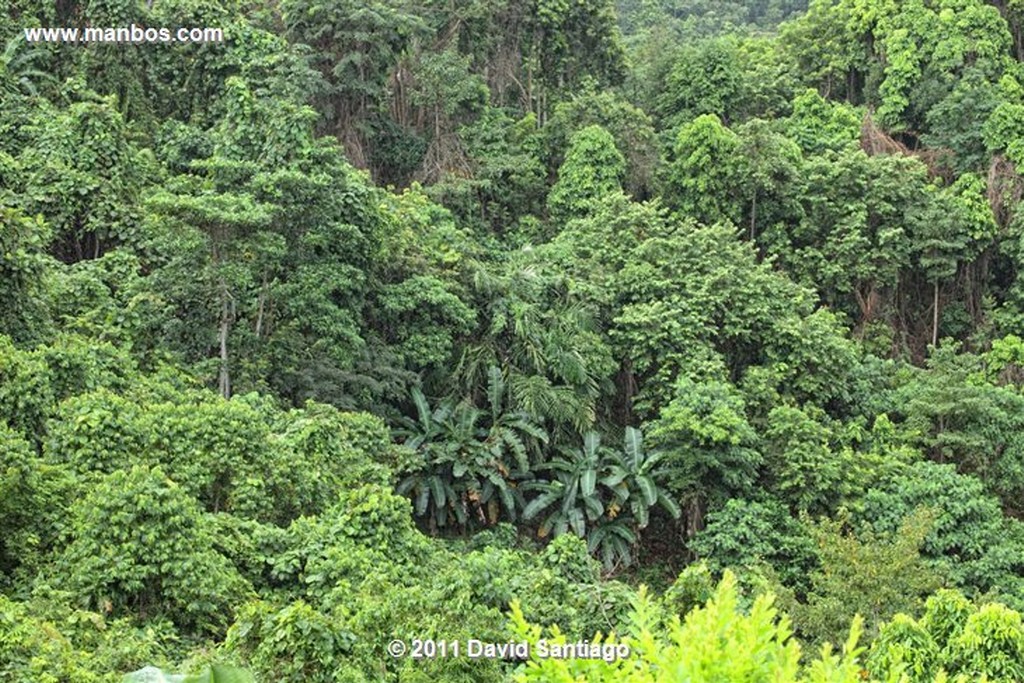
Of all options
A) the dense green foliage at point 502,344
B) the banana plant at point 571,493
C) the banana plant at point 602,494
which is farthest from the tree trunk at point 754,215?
the banana plant at point 571,493

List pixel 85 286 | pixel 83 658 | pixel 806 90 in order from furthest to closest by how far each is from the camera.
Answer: pixel 806 90, pixel 85 286, pixel 83 658

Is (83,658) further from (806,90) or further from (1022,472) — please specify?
(806,90)

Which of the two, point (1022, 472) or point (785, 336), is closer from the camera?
point (1022, 472)

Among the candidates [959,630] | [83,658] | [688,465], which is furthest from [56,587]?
[688,465]

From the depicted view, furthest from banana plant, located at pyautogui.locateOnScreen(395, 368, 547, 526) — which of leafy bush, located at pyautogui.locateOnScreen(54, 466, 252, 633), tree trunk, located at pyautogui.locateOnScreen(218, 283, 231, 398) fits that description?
leafy bush, located at pyautogui.locateOnScreen(54, 466, 252, 633)

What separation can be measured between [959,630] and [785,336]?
702cm

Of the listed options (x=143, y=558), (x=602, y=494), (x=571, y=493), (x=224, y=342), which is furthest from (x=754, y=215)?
(x=143, y=558)

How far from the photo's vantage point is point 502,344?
13.5 meters

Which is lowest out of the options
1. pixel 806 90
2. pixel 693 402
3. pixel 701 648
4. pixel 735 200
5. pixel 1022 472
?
pixel 1022 472

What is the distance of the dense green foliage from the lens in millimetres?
6816

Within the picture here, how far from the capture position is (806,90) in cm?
2000

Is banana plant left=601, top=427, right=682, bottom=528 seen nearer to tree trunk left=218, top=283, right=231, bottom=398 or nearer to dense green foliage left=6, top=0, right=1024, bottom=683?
dense green foliage left=6, top=0, right=1024, bottom=683

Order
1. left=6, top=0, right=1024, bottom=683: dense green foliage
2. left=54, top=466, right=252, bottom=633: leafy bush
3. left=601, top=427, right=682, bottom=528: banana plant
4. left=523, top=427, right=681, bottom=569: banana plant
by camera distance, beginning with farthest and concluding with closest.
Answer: left=523, top=427, right=681, bottom=569: banana plant → left=601, top=427, right=682, bottom=528: banana plant → left=6, top=0, right=1024, bottom=683: dense green foliage → left=54, top=466, right=252, bottom=633: leafy bush

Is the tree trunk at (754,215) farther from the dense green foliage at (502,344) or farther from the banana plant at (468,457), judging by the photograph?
the banana plant at (468,457)
